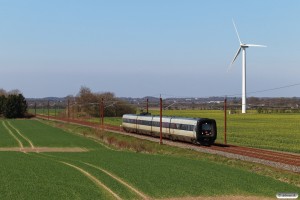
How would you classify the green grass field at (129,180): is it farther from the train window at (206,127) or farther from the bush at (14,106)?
the bush at (14,106)

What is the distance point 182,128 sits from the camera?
6053 cm

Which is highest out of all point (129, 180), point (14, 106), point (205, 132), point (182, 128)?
point (14, 106)

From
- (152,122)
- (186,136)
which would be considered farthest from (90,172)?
(152,122)

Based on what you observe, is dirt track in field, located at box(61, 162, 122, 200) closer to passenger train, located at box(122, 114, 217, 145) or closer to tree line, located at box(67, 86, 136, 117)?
passenger train, located at box(122, 114, 217, 145)

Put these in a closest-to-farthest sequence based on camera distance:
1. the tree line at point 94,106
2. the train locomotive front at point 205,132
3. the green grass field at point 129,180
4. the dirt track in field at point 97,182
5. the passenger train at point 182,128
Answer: the dirt track in field at point 97,182 < the green grass field at point 129,180 < the train locomotive front at point 205,132 < the passenger train at point 182,128 < the tree line at point 94,106

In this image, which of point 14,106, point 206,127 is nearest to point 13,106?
point 14,106

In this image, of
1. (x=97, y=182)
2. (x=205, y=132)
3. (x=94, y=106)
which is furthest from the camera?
(x=94, y=106)

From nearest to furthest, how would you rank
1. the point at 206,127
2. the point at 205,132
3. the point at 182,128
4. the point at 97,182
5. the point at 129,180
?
the point at 97,182 → the point at 129,180 → the point at 205,132 → the point at 206,127 → the point at 182,128

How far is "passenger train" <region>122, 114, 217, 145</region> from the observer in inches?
2215

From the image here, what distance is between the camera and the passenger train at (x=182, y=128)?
5625cm

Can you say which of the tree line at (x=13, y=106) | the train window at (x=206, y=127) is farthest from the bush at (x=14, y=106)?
the train window at (x=206, y=127)

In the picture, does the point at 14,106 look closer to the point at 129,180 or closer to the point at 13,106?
the point at 13,106

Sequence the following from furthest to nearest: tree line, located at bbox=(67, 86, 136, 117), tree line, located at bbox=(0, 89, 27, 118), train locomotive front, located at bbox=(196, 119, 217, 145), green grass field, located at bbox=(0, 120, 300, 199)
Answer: tree line, located at bbox=(67, 86, 136, 117) → tree line, located at bbox=(0, 89, 27, 118) → train locomotive front, located at bbox=(196, 119, 217, 145) → green grass field, located at bbox=(0, 120, 300, 199)

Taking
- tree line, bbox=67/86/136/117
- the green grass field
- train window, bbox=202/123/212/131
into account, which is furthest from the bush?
the green grass field
